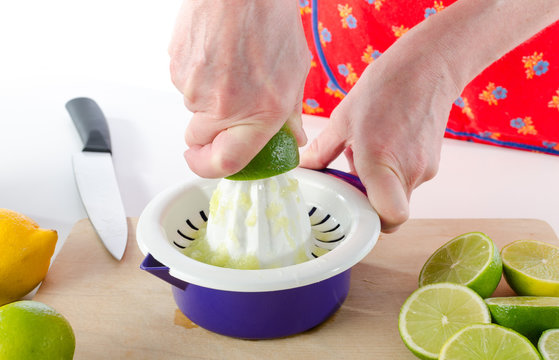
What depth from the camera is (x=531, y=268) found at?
3.45 feet

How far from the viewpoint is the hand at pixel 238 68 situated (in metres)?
0.69

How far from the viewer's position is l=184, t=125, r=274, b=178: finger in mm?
770

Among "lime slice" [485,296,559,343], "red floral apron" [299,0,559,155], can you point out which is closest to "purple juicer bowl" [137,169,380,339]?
"lime slice" [485,296,559,343]

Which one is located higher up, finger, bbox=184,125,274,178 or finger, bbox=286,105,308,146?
finger, bbox=184,125,274,178

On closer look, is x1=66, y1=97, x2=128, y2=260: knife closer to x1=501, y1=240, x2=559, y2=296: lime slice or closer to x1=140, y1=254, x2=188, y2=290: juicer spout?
x1=140, y1=254, x2=188, y2=290: juicer spout

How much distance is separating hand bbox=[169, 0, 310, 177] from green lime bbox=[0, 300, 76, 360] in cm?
33

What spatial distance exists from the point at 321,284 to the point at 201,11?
1.53 feet

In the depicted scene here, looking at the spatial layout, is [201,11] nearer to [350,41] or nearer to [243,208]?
[243,208]

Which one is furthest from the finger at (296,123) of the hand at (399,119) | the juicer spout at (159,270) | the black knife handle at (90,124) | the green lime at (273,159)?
the black knife handle at (90,124)

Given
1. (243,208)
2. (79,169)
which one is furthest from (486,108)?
(79,169)

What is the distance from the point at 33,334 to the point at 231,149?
14.8 inches

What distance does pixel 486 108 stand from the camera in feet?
5.49

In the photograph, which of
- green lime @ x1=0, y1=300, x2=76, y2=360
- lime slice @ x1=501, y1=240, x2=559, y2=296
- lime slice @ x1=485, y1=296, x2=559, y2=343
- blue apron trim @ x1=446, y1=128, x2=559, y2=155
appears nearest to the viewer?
green lime @ x1=0, y1=300, x2=76, y2=360

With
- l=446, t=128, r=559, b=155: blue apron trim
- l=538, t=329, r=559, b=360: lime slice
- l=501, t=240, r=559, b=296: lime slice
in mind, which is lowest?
l=446, t=128, r=559, b=155: blue apron trim
